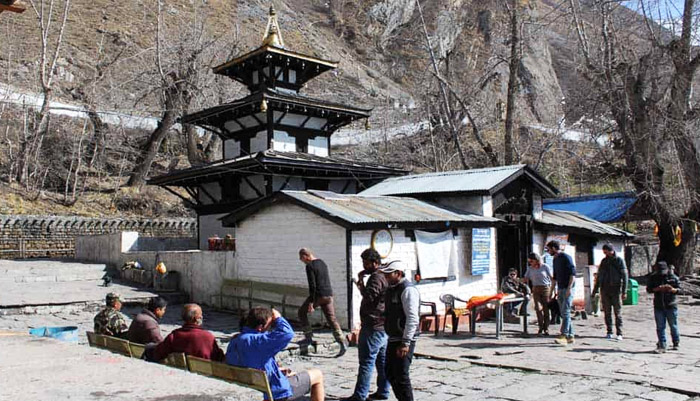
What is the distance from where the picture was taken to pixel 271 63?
22.8 m

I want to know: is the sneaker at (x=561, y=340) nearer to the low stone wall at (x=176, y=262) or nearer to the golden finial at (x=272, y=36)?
the low stone wall at (x=176, y=262)

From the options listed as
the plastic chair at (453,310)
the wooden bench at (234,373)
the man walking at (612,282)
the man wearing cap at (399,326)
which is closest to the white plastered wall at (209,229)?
the plastic chair at (453,310)

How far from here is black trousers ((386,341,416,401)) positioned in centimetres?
648

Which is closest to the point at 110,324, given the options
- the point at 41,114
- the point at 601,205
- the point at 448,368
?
the point at 448,368

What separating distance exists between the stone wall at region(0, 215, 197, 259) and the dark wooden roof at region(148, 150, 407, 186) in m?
6.00

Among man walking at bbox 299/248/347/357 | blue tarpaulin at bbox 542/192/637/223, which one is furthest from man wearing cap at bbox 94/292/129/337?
blue tarpaulin at bbox 542/192/637/223

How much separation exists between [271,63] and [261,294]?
1132cm

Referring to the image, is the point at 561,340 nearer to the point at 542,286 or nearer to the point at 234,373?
the point at 542,286

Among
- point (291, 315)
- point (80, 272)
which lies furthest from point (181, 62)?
point (291, 315)

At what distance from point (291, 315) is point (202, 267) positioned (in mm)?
4152

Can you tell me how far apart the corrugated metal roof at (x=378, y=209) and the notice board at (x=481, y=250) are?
349 mm

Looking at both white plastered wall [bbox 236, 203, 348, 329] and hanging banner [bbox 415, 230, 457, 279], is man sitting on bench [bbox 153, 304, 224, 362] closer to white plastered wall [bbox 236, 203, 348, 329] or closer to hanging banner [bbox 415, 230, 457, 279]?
white plastered wall [bbox 236, 203, 348, 329]

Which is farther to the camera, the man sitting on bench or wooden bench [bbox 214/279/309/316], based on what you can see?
wooden bench [bbox 214/279/309/316]

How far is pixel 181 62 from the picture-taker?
113 feet
